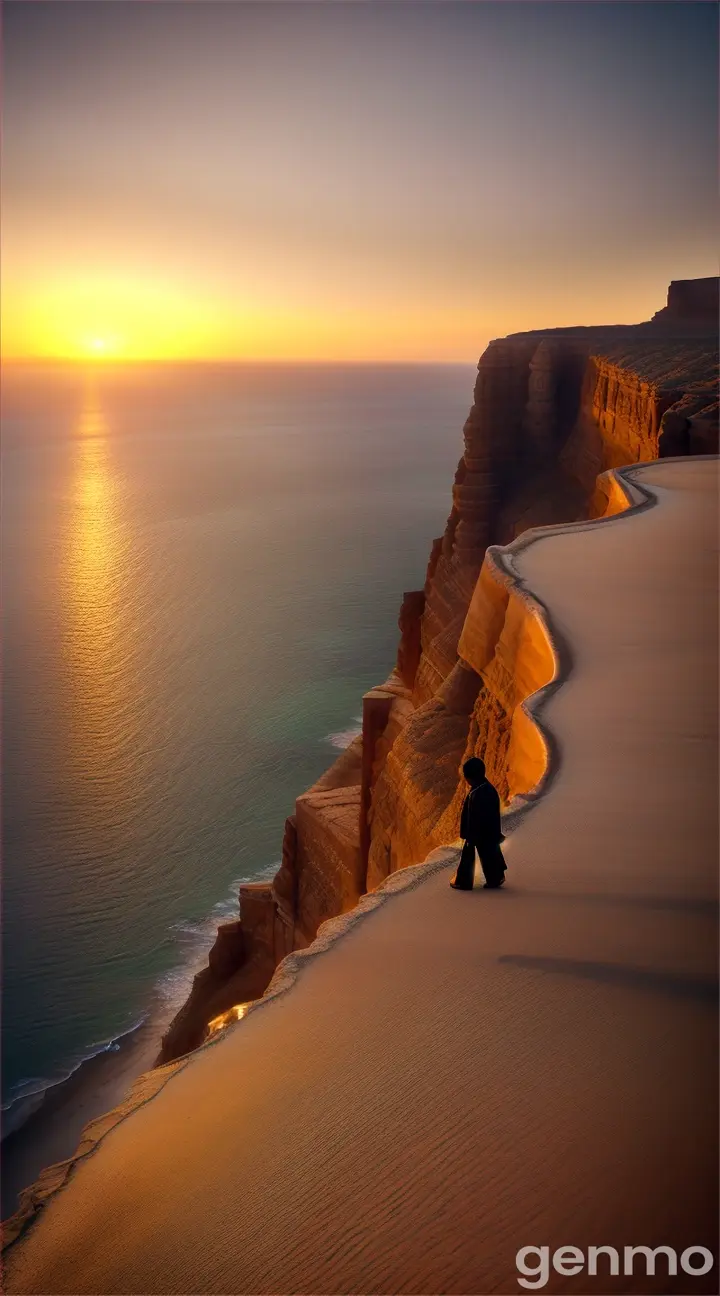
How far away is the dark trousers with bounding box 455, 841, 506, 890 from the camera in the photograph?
538 centimetres

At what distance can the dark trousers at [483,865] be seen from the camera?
5.38m

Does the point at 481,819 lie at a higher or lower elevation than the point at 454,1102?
higher

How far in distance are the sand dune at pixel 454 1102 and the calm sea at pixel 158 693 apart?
652 inches

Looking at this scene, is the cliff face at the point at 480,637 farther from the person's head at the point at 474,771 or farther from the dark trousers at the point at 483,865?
the dark trousers at the point at 483,865

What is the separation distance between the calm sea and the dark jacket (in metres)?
16.5

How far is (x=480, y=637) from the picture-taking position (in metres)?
9.98

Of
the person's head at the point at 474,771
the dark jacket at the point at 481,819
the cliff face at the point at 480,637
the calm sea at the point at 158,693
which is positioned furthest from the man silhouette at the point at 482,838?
the calm sea at the point at 158,693

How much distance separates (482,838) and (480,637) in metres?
4.77

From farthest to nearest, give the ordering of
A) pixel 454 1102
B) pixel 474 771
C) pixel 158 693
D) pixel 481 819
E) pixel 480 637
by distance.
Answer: pixel 158 693, pixel 480 637, pixel 474 771, pixel 481 819, pixel 454 1102

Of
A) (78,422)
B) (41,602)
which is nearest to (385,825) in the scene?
(41,602)

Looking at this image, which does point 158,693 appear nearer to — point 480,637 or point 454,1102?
point 480,637

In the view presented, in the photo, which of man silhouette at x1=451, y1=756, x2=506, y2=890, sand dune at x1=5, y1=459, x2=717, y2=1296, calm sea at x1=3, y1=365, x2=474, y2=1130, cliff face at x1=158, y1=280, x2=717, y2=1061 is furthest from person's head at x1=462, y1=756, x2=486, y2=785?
calm sea at x1=3, y1=365, x2=474, y2=1130

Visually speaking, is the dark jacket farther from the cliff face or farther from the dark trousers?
the cliff face

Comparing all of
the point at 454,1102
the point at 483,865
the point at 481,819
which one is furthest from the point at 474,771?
the point at 454,1102
